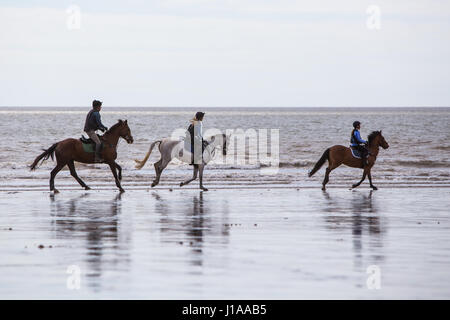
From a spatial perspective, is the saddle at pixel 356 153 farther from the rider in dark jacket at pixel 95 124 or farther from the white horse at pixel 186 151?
the rider in dark jacket at pixel 95 124

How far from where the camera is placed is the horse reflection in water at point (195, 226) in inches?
483

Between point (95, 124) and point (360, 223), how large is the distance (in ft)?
31.7

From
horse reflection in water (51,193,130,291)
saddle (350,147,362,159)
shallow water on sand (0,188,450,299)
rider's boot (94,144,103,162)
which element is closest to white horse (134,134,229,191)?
rider's boot (94,144,103,162)

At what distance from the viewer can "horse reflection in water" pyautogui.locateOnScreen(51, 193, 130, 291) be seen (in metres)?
10.4

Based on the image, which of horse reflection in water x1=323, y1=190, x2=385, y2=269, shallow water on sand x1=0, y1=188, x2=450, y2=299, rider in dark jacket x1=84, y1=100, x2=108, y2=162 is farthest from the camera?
rider in dark jacket x1=84, y1=100, x2=108, y2=162

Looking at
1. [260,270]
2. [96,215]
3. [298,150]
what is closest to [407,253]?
[260,270]

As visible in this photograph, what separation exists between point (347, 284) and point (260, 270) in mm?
1259

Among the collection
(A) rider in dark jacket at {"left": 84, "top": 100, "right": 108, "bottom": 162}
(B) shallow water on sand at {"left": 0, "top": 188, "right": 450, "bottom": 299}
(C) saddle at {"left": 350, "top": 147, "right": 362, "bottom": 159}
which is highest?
(A) rider in dark jacket at {"left": 84, "top": 100, "right": 108, "bottom": 162}

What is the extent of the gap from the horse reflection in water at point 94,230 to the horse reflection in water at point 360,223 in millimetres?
3041

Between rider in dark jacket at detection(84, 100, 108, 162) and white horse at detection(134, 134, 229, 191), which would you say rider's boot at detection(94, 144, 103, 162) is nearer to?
rider in dark jacket at detection(84, 100, 108, 162)

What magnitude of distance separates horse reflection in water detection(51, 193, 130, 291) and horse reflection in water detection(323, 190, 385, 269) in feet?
9.98

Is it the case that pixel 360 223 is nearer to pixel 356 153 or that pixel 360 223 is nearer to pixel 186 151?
pixel 186 151

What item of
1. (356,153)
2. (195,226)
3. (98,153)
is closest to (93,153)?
(98,153)

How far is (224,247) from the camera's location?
39.2 feet
